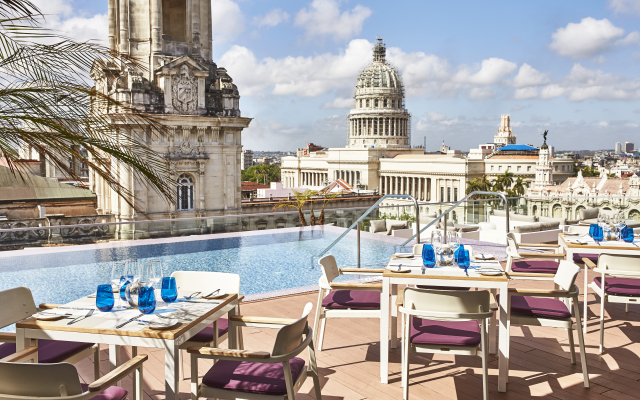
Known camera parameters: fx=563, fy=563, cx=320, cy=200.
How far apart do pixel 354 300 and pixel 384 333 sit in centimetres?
39

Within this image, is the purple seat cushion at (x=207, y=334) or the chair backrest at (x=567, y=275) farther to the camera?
the chair backrest at (x=567, y=275)

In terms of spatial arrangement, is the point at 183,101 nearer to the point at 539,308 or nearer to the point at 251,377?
the point at 539,308

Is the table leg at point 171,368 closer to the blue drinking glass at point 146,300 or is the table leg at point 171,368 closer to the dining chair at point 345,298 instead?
the blue drinking glass at point 146,300

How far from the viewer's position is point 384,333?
3889 mm

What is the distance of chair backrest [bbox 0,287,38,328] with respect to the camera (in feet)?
10.5

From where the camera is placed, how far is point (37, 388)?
2.24 metres

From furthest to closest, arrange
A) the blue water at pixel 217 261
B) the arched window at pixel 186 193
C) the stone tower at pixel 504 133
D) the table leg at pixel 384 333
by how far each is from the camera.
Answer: the stone tower at pixel 504 133, the arched window at pixel 186 193, the blue water at pixel 217 261, the table leg at pixel 384 333

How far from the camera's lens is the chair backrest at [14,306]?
3.21 m

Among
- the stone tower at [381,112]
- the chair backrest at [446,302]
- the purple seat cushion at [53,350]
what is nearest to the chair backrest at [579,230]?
the chair backrest at [446,302]

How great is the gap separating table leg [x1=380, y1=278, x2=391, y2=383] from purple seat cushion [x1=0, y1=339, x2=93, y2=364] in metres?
1.86

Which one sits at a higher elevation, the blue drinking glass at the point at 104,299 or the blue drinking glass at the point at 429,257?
the blue drinking glass at the point at 429,257

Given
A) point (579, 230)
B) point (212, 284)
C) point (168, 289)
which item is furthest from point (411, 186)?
Answer: point (168, 289)

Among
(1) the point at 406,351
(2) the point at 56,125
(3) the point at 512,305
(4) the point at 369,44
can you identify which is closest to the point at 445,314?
(1) the point at 406,351

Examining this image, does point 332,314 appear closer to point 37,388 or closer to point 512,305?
point 512,305
